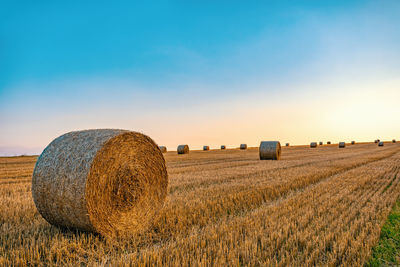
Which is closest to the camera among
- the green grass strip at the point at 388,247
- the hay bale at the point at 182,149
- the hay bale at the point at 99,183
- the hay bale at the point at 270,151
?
the green grass strip at the point at 388,247

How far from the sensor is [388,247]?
12.5 feet

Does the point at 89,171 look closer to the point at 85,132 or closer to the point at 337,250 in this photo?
the point at 85,132

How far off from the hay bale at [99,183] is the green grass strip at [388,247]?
3.50 m

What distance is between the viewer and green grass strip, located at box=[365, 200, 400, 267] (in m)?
3.37

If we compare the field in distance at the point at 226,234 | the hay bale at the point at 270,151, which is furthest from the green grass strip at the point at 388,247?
the hay bale at the point at 270,151

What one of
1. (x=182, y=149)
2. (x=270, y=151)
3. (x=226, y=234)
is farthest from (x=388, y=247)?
(x=182, y=149)

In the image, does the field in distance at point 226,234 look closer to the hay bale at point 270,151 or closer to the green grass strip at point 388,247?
the green grass strip at point 388,247

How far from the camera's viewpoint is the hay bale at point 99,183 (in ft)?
13.2

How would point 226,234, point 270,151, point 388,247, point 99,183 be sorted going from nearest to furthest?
1. point 388,247
2. point 226,234
3. point 99,183
4. point 270,151

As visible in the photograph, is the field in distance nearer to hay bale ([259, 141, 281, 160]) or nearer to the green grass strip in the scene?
the green grass strip

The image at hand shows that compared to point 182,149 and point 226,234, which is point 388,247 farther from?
point 182,149

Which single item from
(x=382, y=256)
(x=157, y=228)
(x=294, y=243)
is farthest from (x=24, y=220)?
(x=382, y=256)

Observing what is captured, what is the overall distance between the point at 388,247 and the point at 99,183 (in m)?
4.37

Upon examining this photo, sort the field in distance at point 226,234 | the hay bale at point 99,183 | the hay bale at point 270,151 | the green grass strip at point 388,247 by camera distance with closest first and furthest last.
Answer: the field in distance at point 226,234
the green grass strip at point 388,247
the hay bale at point 99,183
the hay bale at point 270,151
